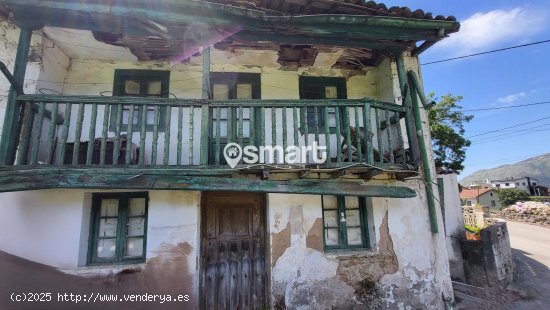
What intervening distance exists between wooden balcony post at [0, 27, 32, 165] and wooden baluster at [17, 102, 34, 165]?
0.10 meters

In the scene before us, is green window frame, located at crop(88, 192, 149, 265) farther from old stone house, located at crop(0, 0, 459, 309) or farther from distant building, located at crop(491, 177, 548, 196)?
distant building, located at crop(491, 177, 548, 196)

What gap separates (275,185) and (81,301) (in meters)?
3.35

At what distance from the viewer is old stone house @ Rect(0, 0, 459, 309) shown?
404 centimetres

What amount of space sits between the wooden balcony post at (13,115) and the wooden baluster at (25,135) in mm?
95

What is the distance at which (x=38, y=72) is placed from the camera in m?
4.59

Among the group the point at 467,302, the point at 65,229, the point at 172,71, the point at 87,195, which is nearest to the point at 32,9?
the point at 172,71

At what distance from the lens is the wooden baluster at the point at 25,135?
3836mm

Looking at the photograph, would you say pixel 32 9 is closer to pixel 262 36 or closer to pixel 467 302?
pixel 262 36

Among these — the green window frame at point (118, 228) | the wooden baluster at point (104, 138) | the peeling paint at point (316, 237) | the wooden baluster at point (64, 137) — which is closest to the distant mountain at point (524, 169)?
the peeling paint at point (316, 237)

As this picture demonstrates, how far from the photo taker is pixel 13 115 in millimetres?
3914

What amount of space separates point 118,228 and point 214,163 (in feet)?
6.44

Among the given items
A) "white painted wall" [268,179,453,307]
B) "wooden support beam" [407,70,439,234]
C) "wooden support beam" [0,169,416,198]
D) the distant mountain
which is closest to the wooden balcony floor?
"wooden support beam" [0,169,416,198]

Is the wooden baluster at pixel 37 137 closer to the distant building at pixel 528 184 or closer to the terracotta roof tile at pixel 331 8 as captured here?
the terracotta roof tile at pixel 331 8

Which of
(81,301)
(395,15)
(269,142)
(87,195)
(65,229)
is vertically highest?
(395,15)
